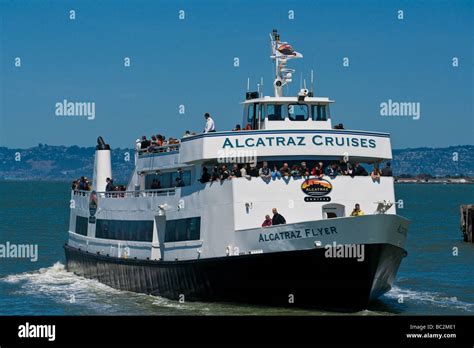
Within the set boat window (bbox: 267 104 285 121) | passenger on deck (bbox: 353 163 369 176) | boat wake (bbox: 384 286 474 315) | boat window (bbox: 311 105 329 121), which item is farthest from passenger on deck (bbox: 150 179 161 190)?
boat wake (bbox: 384 286 474 315)

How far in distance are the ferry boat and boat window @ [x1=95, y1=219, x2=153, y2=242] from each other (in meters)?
0.06

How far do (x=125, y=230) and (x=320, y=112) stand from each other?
25.9 feet

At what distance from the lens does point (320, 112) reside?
31.4 m

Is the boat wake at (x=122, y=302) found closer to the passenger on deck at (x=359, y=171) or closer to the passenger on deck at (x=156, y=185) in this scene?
the passenger on deck at (x=156, y=185)

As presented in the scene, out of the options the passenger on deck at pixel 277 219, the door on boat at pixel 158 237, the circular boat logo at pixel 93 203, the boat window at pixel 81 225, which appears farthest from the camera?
the boat window at pixel 81 225

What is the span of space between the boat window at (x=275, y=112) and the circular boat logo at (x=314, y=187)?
2947mm

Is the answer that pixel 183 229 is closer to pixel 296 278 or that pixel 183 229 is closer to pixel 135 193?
pixel 135 193

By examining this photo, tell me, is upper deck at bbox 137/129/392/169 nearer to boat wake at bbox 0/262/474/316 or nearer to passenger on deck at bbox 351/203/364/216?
passenger on deck at bbox 351/203/364/216

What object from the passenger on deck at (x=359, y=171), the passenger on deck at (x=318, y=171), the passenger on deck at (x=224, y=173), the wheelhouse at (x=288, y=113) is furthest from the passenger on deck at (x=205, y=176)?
the passenger on deck at (x=359, y=171)

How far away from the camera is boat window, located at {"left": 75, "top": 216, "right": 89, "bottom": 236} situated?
39.2 metres

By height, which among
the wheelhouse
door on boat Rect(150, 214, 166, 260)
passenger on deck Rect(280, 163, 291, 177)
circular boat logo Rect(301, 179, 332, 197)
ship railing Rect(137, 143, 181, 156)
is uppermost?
the wheelhouse

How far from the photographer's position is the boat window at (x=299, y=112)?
31172mm

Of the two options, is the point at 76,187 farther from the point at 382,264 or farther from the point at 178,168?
the point at 382,264

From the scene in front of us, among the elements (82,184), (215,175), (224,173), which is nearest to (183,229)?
(215,175)
